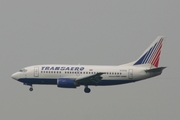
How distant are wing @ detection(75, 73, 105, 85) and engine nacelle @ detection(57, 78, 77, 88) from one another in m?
0.83

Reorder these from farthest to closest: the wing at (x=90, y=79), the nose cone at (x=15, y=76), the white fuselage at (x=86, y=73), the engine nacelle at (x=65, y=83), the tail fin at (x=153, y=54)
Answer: the nose cone at (x=15, y=76) → the tail fin at (x=153, y=54) → the white fuselage at (x=86, y=73) → the engine nacelle at (x=65, y=83) → the wing at (x=90, y=79)

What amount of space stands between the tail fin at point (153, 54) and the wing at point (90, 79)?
6.70 metres

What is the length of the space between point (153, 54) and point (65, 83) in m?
14.3

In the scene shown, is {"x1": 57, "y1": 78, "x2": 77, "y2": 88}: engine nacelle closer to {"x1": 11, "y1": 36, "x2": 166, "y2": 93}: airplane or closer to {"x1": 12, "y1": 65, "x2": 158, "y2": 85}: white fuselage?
{"x1": 11, "y1": 36, "x2": 166, "y2": 93}: airplane

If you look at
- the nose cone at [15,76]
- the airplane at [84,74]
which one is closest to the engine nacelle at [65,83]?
the airplane at [84,74]

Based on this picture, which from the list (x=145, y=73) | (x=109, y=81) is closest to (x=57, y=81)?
(x=109, y=81)

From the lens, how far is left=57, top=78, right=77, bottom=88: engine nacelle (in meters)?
78.8

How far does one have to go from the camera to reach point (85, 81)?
79.9 meters

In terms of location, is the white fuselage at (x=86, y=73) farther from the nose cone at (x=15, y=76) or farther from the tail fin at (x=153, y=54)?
the nose cone at (x=15, y=76)

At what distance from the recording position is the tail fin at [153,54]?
268 ft

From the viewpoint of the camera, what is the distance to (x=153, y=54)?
82.4 m

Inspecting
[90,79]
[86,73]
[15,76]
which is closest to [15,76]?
[15,76]

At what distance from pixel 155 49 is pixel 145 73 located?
522 centimetres

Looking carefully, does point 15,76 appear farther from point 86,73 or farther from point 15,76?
point 86,73
